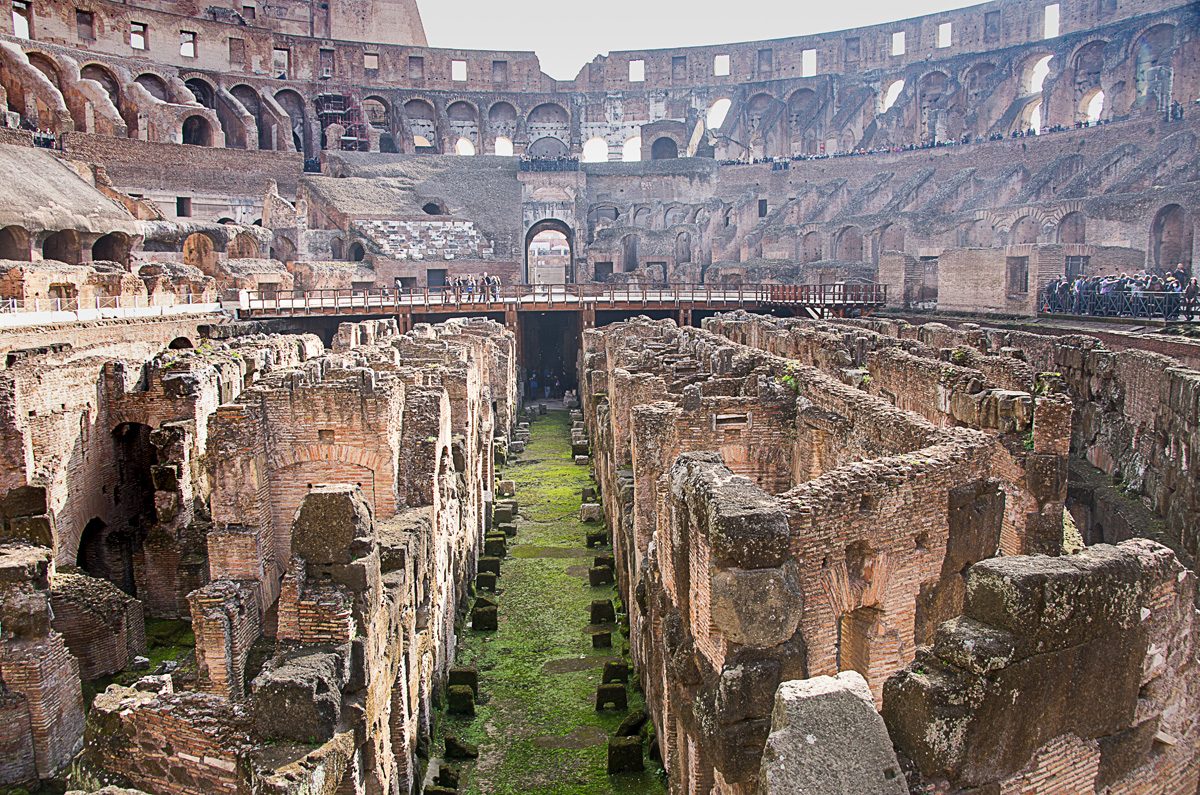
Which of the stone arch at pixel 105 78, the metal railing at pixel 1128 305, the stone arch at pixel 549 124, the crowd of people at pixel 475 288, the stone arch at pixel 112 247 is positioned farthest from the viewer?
the stone arch at pixel 549 124

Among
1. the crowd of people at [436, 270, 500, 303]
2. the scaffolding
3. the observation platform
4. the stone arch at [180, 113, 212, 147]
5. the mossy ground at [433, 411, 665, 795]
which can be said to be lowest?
the mossy ground at [433, 411, 665, 795]

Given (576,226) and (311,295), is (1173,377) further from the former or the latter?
(576,226)

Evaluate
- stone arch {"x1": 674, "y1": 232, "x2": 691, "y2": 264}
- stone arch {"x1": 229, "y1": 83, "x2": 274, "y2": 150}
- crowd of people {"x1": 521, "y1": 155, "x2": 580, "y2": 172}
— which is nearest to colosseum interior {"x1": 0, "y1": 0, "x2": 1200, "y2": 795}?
stone arch {"x1": 674, "y1": 232, "x2": 691, "y2": 264}

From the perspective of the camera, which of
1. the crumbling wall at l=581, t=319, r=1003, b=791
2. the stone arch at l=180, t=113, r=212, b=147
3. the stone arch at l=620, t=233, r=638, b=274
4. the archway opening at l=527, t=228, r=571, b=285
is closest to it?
the crumbling wall at l=581, t=319, r=1003, b=791

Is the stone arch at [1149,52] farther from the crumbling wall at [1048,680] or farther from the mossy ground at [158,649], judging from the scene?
the crumbling wall at [1048,680]

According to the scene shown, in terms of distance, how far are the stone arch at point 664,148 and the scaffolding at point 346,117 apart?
19161 mm

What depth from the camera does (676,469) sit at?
6.55m

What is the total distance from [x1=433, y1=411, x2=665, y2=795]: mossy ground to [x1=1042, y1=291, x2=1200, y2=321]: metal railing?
1252 centimetres

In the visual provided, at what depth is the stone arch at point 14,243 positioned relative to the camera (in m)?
32.2

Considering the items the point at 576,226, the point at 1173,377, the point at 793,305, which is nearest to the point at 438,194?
the point at 576,226

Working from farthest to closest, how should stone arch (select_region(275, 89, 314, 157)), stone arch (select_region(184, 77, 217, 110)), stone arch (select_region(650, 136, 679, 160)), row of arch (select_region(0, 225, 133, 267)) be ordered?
stone arch (select_region(650, 136, 679, 160)) → stone arch (select_region(275, 89, 314, 157)) → stone arch (select_region(184, 77, 217, 110)) → row of arch (select_region(0, 225, 133, 267))

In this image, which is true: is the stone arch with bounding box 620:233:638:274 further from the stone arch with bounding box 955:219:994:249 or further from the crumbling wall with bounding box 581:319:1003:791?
the crumbling wall with bounding box 581:319:1003:791

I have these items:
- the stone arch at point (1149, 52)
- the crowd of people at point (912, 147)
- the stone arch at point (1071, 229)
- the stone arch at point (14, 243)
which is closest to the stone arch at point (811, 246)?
the crowd of people at point (912, 147)

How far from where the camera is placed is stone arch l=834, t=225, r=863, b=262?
4719 centimetres
